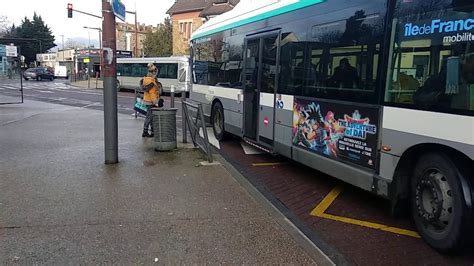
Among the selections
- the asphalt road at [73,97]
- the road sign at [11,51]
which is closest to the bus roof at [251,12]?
the asphalt road at [73,97]

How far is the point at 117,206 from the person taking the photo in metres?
5.23

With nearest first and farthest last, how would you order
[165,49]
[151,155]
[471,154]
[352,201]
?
[471,154] < [352,201] < [151,155] < [165,49]

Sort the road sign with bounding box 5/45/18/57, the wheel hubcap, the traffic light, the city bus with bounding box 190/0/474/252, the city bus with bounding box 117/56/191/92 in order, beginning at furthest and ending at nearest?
the traffic light
the city bus with bounding box 117/56/191/92
the road sign with bounding box 5/45/18/57
the wheel hubcap
the city bus with bounding box 190/0/474/252

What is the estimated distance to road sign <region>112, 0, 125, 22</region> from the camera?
23.7ft

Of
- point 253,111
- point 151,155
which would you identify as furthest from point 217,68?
point 151,155

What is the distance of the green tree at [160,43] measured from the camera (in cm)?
6050

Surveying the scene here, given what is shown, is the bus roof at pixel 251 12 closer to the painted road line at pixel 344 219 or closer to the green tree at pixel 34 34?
the painted road line at pixel 344 219

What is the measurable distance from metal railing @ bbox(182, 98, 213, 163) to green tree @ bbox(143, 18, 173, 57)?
52110mm

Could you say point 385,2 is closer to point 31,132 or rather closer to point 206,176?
point 206,176

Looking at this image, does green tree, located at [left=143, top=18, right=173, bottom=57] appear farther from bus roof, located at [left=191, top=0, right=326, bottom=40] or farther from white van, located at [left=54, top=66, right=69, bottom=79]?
bus roof, located at [left=191, top=0, right=326, bottom=40]

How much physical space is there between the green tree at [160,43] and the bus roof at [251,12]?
49788 mm

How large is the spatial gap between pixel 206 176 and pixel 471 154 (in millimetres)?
3879

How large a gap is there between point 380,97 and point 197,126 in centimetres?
445

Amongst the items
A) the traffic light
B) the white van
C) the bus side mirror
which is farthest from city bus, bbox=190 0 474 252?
the white van
